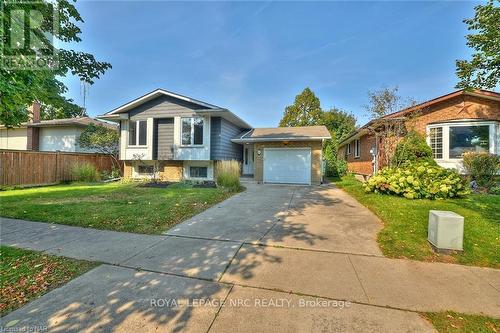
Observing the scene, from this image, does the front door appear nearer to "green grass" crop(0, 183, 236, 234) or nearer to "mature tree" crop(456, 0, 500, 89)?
"green grass" crop(0, 183, 236, 234)

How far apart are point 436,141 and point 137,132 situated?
17360mm

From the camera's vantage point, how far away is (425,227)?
5.05m

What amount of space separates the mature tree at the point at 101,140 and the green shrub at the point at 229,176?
9726 millimetres

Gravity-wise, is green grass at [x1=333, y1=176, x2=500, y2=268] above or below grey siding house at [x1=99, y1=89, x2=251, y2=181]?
below

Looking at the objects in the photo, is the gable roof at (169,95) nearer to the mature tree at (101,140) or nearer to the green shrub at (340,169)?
the mature tree at (101,140)

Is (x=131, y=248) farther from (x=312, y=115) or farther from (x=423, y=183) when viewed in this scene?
(x=312, y=115)

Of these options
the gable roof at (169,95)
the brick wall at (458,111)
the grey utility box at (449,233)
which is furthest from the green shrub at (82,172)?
the brick wall at (458,111)

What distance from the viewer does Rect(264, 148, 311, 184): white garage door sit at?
1355 cm

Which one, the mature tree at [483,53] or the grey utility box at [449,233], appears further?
the mature tree at [483,53]

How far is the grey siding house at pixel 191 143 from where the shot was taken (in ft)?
44.6

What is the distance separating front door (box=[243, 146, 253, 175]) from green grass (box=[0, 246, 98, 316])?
15.5m

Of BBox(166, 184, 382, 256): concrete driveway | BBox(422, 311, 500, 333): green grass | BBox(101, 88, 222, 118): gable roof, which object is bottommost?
BBox(422, 311, 500, 333): green grass

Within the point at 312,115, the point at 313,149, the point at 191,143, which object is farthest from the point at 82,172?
the point at 312,115

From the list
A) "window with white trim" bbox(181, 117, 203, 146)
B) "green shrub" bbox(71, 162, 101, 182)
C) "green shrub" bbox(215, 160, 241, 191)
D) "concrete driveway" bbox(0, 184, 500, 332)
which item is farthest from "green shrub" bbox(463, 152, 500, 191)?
"green shrub" bbox(71, 162, 101, 182)
